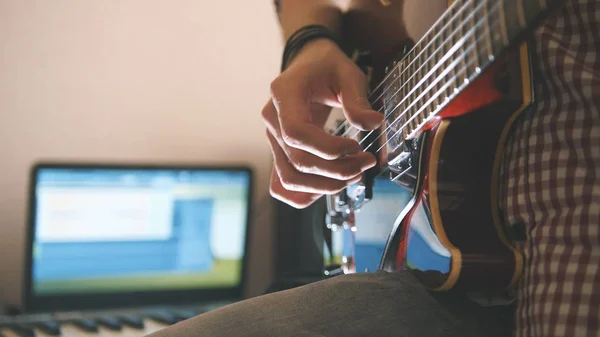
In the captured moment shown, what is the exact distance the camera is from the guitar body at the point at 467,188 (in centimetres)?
49

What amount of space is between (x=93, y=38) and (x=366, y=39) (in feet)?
2.66

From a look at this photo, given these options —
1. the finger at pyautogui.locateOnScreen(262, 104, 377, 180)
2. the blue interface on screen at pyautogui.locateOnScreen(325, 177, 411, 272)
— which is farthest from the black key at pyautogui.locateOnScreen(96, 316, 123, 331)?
the finger at pyautogui.locateOnScreen(262, 104, 377, 180)

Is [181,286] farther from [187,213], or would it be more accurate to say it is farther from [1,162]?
[1,162]

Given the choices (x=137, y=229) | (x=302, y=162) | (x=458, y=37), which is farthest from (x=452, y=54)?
(x=137, y=229)

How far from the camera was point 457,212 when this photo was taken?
55 centimetres

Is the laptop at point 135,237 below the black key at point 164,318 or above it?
above

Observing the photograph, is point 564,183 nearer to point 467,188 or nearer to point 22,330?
point 467,188

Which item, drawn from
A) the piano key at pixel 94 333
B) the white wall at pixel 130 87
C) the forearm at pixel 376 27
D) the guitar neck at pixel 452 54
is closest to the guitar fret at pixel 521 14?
the guitar neck at pixel 452 54

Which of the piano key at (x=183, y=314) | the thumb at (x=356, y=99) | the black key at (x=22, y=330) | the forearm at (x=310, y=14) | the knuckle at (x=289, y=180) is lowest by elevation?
the black key at (x=22, y=330)

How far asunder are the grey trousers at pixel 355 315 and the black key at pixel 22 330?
30.6 inches

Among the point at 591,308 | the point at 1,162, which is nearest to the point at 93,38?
the point at 1,162

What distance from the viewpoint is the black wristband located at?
792mm

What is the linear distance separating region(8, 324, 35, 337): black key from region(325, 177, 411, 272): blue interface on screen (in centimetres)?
75

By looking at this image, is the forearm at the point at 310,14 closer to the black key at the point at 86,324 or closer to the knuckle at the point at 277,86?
the knuckle at the point at 277,86
